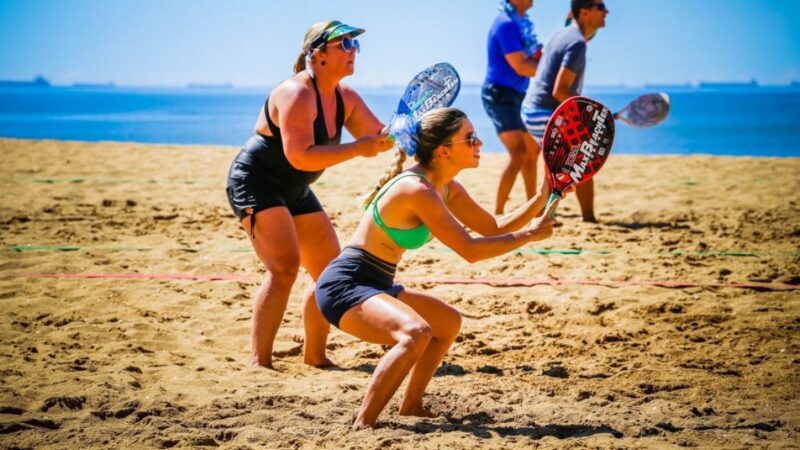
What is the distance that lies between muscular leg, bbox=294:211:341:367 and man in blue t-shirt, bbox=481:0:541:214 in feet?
10.8

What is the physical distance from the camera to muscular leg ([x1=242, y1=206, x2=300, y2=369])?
14.6ft

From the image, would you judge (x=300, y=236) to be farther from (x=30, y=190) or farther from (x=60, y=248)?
(x=30, y=190)

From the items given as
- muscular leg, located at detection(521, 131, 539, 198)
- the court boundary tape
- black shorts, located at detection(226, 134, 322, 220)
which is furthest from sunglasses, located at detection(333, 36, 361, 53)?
muscular leg, located at detection(521, 131, 539, 198)

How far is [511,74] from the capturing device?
7758 mm

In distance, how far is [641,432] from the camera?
3.57m

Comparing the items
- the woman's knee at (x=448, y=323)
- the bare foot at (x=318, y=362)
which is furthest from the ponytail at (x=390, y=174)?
the bare foot at (x=318, y=362)

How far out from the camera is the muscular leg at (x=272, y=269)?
444 centimetres

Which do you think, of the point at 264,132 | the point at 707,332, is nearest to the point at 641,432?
the point at 707,332

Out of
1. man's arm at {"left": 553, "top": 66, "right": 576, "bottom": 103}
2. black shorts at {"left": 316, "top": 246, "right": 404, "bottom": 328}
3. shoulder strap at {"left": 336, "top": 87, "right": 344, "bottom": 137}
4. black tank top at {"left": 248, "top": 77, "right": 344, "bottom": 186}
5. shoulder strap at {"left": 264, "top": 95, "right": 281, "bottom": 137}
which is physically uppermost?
man's arm at {"left": 553, "top": 66, "right": 576, "bottom": 103}

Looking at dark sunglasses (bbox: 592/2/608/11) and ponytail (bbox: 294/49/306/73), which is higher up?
dark sunglasses (bbox: 592/2/608/11)

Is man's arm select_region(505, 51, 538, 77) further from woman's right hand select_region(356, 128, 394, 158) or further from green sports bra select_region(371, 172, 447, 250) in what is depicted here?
green sports bra select_region(371, 172, 447, 250)

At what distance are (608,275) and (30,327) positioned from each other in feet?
12.7

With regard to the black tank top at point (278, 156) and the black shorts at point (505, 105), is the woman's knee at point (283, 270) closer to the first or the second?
the black tank top at point (278, 156)

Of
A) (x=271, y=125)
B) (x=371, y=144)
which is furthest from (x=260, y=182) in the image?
(x=371, y=144)
